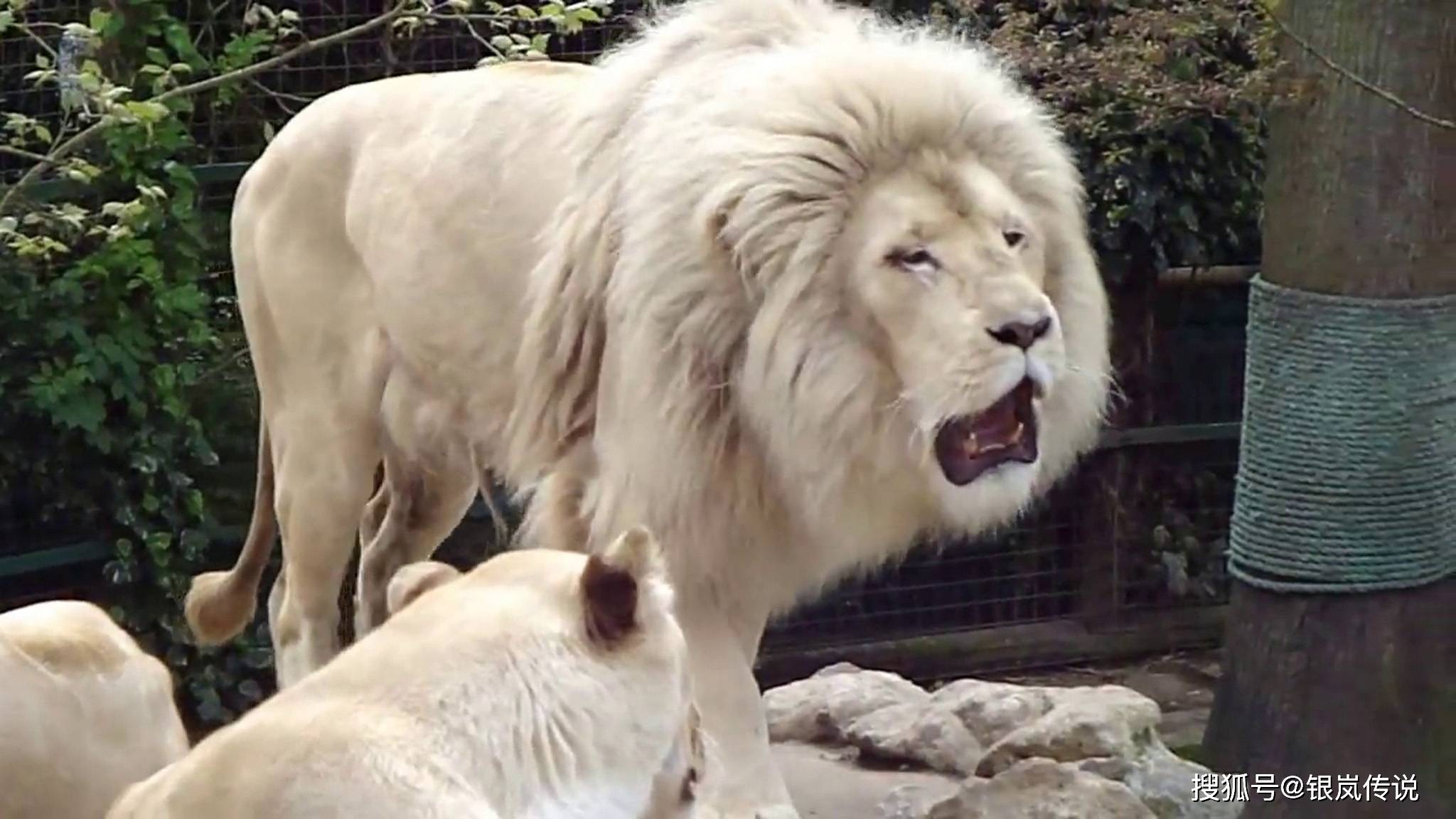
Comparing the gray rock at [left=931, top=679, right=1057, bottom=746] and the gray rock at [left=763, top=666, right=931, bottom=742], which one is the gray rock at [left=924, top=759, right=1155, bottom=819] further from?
the gray rock at [left=763, top=666, right=931, bottom=742]

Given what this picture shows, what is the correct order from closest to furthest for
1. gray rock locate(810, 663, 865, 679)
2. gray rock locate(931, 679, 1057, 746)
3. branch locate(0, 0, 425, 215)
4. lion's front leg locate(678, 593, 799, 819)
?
lion's front leg locate(678, 593, 799, 819) < branch locate(0, 0, 425, 215) < gray rock locate(931, 679, 1057, 746) < gray rock locate(810, 663, 865, 679)

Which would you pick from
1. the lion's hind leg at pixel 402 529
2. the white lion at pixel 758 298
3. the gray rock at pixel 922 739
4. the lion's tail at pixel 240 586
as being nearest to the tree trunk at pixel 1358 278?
the gray rock at pixel 922 739

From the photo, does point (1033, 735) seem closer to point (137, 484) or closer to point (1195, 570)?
point (137, 484)

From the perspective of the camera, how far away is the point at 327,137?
188 inches

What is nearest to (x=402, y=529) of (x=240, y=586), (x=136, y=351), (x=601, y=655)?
(x=240, y=586)

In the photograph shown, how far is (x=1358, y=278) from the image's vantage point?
195 inches

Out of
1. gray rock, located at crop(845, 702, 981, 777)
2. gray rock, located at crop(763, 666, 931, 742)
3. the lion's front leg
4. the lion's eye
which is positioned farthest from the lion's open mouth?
gray rock, located at crop(763, 666, 931, 742)

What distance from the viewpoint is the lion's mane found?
12.3 feet

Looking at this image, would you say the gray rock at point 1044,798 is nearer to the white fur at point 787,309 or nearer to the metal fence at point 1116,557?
the white fur at point 787,309

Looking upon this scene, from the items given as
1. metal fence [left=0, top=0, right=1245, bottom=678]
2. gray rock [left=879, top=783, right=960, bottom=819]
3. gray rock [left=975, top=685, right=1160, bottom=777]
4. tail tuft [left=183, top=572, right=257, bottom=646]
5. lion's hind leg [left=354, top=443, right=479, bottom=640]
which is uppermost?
lion's hind leg [left=354, top=443, right=479, bottom=640]

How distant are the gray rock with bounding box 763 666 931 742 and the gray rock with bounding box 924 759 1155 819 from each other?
0.93m

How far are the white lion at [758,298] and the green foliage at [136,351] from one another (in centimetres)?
134

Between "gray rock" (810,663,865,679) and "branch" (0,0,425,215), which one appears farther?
"gray rock" (810,663,865,679)

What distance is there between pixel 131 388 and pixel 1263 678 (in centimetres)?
272
